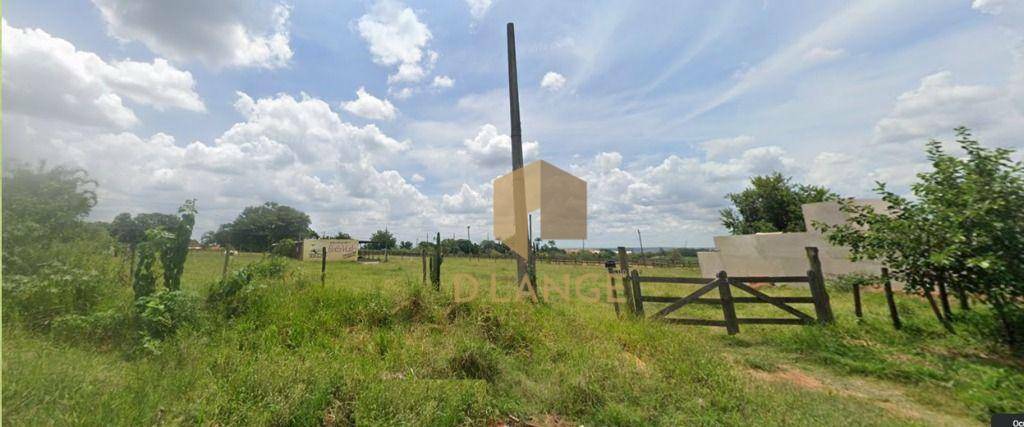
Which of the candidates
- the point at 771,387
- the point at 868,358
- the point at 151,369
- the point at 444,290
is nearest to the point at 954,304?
the point at 868,358

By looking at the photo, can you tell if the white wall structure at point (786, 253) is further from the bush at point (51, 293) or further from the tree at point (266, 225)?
the tree at point (266, 225)

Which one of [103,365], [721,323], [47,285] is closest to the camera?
[103,365]

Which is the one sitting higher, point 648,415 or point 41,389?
point 41,389

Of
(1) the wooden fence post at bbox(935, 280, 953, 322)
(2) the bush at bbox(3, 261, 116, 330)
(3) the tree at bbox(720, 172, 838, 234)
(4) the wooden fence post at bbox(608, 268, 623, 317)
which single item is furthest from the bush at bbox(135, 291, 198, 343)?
(3) the tree at bbox(720, 172, 838, 234)

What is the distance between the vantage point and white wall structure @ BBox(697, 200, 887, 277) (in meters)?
11.6

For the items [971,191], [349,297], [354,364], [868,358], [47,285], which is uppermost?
[971,191]

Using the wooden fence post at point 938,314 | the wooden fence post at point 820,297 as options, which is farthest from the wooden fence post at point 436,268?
the wooden fence post at point 938,314

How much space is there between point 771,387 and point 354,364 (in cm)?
448

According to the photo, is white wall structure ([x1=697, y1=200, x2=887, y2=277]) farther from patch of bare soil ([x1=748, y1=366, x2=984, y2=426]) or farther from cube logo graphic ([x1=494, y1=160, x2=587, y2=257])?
patch of bare soil ([x1=748, y1=366, x2=984, y2=426])

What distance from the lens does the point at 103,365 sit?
369cm

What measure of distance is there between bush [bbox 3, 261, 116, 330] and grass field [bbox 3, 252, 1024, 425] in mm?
398

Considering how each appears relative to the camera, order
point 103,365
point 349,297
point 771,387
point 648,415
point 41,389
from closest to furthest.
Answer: point 41,389, point 648,415, point 103,365, point 771,387, point 349,297

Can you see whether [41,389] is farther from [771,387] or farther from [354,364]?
[771,387]

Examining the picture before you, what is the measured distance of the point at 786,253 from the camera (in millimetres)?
13367
